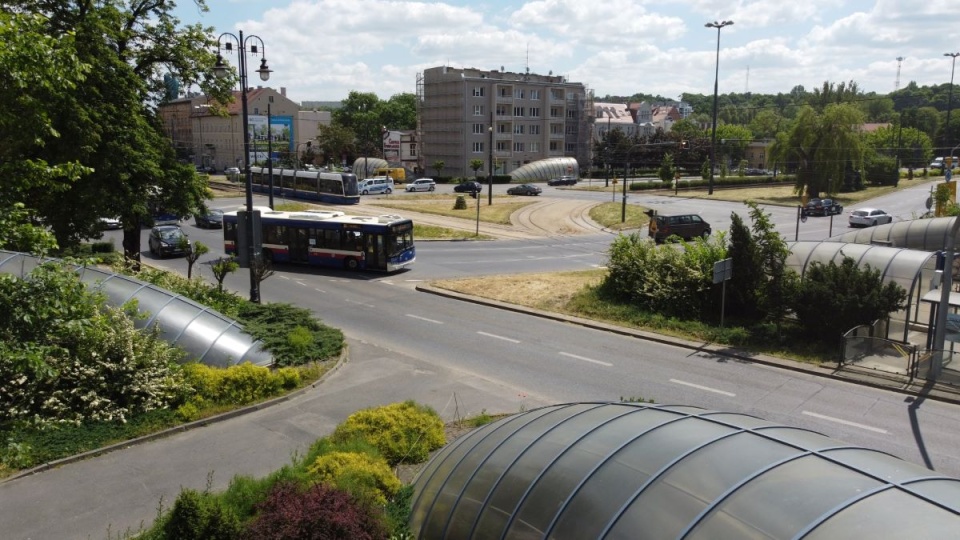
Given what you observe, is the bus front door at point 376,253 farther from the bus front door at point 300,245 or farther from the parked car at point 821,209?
the parked car at point 821,209

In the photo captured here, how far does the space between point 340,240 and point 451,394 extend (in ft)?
56.6

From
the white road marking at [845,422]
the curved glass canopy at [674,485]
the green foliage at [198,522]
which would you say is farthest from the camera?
the white road marking at [845,422]

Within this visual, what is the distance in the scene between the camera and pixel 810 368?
18594 millimetres

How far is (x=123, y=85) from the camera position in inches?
915

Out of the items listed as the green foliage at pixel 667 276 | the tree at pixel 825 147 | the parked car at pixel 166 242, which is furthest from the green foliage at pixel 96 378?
the tree at pixel 825 147

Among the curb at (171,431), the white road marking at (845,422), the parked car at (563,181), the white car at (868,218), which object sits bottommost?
the white road marking at (845,422)

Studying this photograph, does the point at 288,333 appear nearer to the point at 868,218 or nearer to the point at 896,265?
the point at 896,265

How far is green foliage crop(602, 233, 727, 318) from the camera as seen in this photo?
75.4 feet

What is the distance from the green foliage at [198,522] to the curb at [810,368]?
Answer: 15.2m

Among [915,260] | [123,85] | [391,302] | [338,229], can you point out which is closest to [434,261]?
[338,229]

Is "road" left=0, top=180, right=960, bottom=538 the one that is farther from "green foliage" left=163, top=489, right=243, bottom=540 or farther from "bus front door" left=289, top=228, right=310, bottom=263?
"bus front door" left=289, top=228, right=310, bottom=263

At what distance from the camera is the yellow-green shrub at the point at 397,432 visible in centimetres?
1280

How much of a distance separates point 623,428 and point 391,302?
18.9 meters

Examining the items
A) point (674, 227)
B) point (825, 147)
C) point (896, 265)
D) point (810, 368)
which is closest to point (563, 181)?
point (825, 147)
